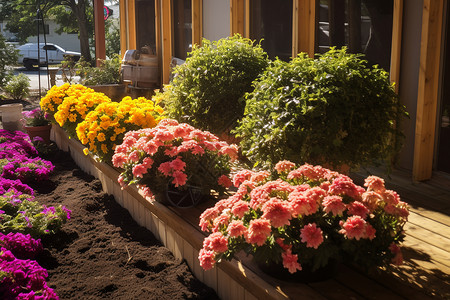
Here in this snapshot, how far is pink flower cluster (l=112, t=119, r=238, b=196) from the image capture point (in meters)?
3.67

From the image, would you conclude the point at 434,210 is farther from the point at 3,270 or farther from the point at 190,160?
the point at 3,270

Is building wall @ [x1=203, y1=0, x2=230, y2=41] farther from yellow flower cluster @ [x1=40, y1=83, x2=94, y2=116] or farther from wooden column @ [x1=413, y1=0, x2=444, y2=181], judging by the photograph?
wooden column @ [x1=413, y1=0, x2=444, y2=181]

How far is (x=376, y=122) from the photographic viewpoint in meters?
3.66

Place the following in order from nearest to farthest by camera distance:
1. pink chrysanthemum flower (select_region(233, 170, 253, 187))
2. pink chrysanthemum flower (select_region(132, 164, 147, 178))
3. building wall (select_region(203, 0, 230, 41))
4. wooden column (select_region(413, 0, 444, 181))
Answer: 1. pink chrysanthemum flower (select_region(233, 170, 253, 187))
2. pink chrysanthemum flower (select_region(132, 164, 147, 178))
3. wooden column (select_region(413, 0, 444, 181))
4. building wall (select_region(203, 0, 230, 41))

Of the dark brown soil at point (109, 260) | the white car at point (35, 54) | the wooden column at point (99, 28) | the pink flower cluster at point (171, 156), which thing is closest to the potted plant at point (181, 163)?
the pink flower cluster at point (171, 156)

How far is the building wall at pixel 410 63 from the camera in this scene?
4.93 metres

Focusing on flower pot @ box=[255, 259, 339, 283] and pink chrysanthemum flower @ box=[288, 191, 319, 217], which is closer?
pink chrysanthemum flower @ box=[288, 191, 319, 217]

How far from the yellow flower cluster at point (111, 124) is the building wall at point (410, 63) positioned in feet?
8.02

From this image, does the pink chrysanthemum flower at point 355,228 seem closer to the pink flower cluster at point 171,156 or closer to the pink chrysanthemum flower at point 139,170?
the pink flower cluster at point 171,156

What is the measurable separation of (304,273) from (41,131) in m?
6.12

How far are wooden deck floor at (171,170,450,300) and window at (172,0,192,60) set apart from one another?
631 centimetres

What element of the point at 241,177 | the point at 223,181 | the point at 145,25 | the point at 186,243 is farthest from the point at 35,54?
the point at 241,177

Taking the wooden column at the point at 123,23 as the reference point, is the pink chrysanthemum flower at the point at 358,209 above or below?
below

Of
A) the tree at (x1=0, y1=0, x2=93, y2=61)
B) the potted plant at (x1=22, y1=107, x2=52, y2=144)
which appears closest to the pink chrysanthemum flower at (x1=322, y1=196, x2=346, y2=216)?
the potted plant at (x1=22, y1=107, x2=52, y2=144)
